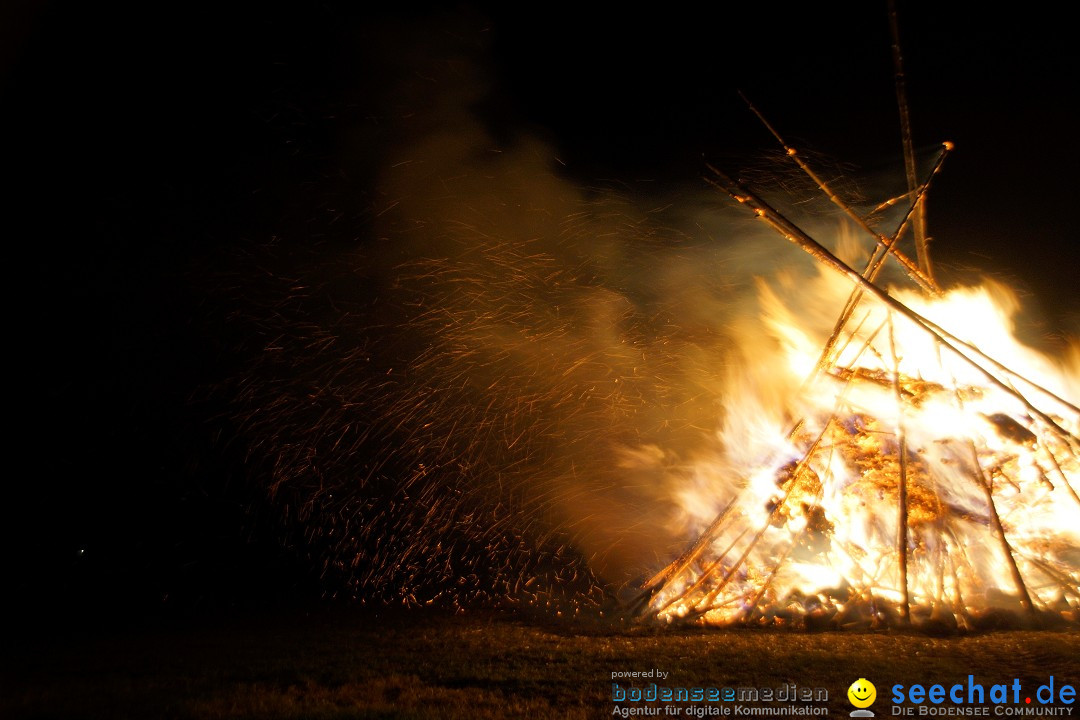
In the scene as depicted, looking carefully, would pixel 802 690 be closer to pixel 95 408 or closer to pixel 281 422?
pixel 281 422

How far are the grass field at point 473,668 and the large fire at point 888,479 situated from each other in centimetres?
73

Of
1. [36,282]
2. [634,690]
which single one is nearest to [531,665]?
[634,690]

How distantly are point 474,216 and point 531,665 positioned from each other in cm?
645

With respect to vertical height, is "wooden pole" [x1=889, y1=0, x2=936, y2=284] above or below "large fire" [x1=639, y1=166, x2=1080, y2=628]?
above

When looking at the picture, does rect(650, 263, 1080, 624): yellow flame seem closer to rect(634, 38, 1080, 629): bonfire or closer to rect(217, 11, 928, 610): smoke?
rect(634, 38, 1080, 629): bonfire

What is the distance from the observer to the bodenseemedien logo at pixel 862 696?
3830mm

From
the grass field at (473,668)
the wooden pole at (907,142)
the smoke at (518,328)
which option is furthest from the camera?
the smoke at (518,328)

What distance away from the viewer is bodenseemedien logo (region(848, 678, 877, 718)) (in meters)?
3.83

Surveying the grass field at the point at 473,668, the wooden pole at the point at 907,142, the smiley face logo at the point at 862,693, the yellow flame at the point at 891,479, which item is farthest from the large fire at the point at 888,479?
the smiley face logo at the point at 862,693

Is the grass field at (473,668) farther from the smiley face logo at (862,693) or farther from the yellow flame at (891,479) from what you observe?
the yellow flame at (891,479)

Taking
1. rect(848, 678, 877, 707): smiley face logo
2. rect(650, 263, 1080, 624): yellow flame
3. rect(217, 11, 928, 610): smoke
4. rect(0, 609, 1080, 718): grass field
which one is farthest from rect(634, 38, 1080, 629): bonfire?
rect(848, 678, 877, 707): smiley face logo

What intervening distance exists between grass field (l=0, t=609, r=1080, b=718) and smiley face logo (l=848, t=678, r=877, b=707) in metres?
0.05

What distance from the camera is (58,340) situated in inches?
613

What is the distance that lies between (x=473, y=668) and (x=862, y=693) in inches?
132
